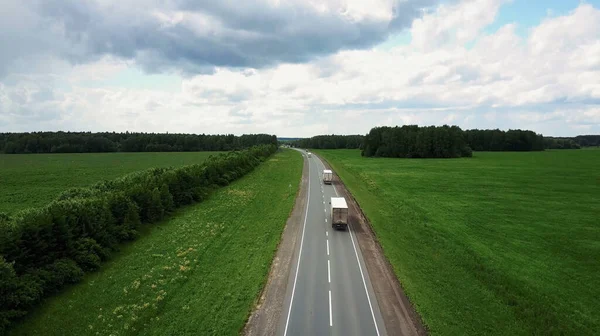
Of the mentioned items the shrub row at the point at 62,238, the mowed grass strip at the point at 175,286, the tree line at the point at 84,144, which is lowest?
the mowed grass strip at the point at 175,286

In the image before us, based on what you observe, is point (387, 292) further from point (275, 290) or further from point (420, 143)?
point (420, 143)

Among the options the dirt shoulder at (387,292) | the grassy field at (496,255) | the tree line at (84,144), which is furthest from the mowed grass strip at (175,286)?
the tree line at (84,144)

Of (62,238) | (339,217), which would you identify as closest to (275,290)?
(339,217)

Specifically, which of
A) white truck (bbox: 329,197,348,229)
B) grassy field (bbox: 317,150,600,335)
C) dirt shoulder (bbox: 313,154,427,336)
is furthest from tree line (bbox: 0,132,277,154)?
dirt shoulder (bbox: 313,154,427,336)

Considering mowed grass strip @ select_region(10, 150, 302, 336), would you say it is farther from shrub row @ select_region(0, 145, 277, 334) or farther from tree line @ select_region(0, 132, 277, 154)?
tree line @ select_region(0, 132, 277, 154)

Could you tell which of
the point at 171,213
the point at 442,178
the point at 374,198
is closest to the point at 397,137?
the point at 442,178

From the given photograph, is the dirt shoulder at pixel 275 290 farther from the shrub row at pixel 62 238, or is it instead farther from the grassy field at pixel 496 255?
the shrub row at pixel 62 238

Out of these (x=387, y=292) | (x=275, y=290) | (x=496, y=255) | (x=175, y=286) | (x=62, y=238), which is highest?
(x=62, y=238)
